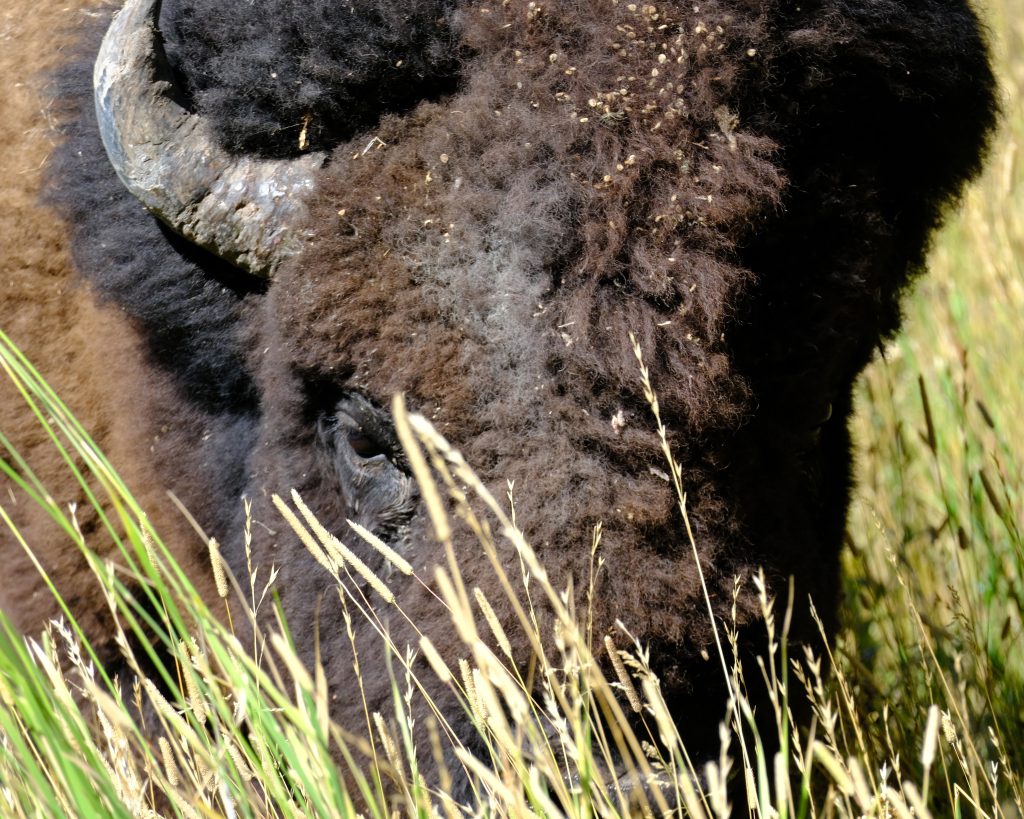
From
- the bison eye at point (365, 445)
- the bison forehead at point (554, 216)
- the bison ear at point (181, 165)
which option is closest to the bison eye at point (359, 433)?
the bison eye at point (365, 445)

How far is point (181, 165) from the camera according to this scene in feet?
6.94

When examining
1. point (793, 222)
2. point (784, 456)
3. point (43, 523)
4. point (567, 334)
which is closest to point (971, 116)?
point (793, 222)

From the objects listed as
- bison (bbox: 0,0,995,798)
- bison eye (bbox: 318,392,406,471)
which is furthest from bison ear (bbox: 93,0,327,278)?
bison eye (bbox: 318,392,406,471)

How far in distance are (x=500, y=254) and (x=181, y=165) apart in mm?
703

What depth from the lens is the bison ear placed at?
2086 mm

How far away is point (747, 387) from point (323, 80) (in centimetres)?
101

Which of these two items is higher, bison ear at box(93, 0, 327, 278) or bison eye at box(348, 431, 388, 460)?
bison ear at box(93, 0, 327, 278)

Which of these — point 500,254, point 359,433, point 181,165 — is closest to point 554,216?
point 500,254

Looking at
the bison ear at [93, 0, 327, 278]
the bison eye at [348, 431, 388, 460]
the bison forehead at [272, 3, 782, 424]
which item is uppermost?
the bison ear at [93, 0, 327, 278]

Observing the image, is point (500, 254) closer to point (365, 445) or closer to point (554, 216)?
point (554, 216)

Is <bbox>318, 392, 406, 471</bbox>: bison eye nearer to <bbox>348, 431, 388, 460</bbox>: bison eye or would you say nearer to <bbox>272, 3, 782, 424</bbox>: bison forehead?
<bbox>348, 431, 388, 460</bbox>: bison eye

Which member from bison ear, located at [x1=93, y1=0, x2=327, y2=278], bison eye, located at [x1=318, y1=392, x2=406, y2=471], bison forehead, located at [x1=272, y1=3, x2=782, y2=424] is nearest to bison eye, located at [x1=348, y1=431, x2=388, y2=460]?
bison eye, located at [x1=318, y1=392, x2=406, y2=471]

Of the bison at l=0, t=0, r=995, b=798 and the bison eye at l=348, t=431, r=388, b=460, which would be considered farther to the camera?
the bison eye at l=348, t=431, r=388, b=460

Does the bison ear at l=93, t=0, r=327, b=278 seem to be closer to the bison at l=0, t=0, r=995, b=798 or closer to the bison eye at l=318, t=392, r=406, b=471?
the bison at l=0, t=0, r=995, b=798
